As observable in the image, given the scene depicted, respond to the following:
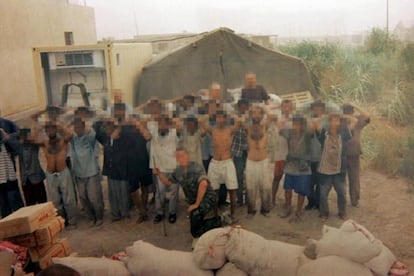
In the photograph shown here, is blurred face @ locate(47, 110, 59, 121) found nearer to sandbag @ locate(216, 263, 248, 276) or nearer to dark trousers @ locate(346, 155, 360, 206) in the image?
sandbag @ locate(216, 263, 248, 276)

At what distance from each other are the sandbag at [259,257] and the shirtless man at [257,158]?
1.13 metres

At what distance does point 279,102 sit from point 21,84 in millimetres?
2558

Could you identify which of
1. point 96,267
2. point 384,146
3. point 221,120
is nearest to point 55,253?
point 96,267

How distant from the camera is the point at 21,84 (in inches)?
177

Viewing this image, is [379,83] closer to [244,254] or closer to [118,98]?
[118,98]

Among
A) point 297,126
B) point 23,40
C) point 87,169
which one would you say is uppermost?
point 23,40

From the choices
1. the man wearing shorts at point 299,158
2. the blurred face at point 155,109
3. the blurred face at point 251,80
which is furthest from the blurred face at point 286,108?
the blurred face at point 155,109

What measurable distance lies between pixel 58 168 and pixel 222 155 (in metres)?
1.50

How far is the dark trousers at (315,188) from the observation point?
13.3 feet

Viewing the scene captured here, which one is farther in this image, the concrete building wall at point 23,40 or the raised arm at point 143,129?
the concrete building wall at point 23,40

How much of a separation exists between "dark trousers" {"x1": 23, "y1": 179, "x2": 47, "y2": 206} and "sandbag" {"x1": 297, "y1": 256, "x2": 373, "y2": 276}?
99.7 inches

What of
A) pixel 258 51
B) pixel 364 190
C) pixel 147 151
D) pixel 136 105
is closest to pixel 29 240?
pixel 147 151

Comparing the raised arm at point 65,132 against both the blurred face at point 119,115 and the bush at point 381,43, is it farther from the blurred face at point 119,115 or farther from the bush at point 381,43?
the bush at point 381,43

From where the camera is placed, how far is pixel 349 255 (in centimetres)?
279
